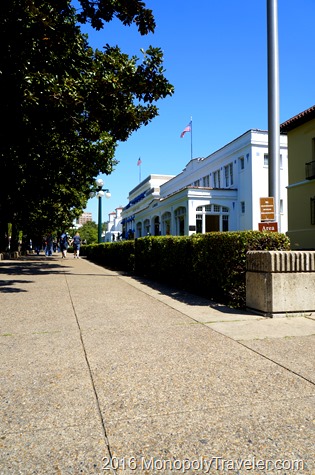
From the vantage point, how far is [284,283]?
577 centimetres

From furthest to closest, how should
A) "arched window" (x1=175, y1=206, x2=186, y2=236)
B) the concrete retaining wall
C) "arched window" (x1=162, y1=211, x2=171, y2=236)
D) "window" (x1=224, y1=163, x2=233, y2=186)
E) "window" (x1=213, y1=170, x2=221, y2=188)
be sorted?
"arched window" (x1=162, y1=211, x2=171, y2=236) → "window" (x1=213, y1=170, x2=221, y2=188) → "window" (x1=224, y1=163, x2=233, y2=186) → "arched window" (x1=175, y1=206, x2=186, y2=236) → the concrete retaining wall

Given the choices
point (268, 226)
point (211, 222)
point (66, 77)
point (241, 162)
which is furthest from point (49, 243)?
point (268, 226)

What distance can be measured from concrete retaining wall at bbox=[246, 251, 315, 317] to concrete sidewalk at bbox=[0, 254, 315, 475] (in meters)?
0.29

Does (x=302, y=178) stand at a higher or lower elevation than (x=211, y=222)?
higher

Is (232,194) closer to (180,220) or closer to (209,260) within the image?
(180,220)

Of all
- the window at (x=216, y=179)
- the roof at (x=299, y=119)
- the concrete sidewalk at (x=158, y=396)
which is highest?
the roof at (x=299, y=119)

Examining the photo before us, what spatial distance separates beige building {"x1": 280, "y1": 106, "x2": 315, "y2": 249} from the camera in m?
25.0

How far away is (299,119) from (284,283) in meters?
22.6

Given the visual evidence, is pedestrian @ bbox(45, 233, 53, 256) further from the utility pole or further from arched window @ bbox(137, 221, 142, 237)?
the utility pole

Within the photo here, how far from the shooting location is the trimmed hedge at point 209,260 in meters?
6.62

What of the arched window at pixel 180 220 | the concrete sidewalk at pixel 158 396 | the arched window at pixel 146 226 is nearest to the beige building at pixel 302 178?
the arched window at pixel 180 220

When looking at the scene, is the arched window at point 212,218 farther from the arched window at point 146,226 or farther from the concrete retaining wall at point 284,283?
the concrete retaining wall at point 284,283

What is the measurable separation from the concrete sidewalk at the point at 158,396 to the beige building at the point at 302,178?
845 inches

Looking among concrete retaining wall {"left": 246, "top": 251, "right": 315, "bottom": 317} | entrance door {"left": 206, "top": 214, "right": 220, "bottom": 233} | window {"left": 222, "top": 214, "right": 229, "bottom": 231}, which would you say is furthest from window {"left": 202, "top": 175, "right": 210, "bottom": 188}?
concrete retaining wall {"left": 246, "top": 251, "right": 315, "bottom": 317}
